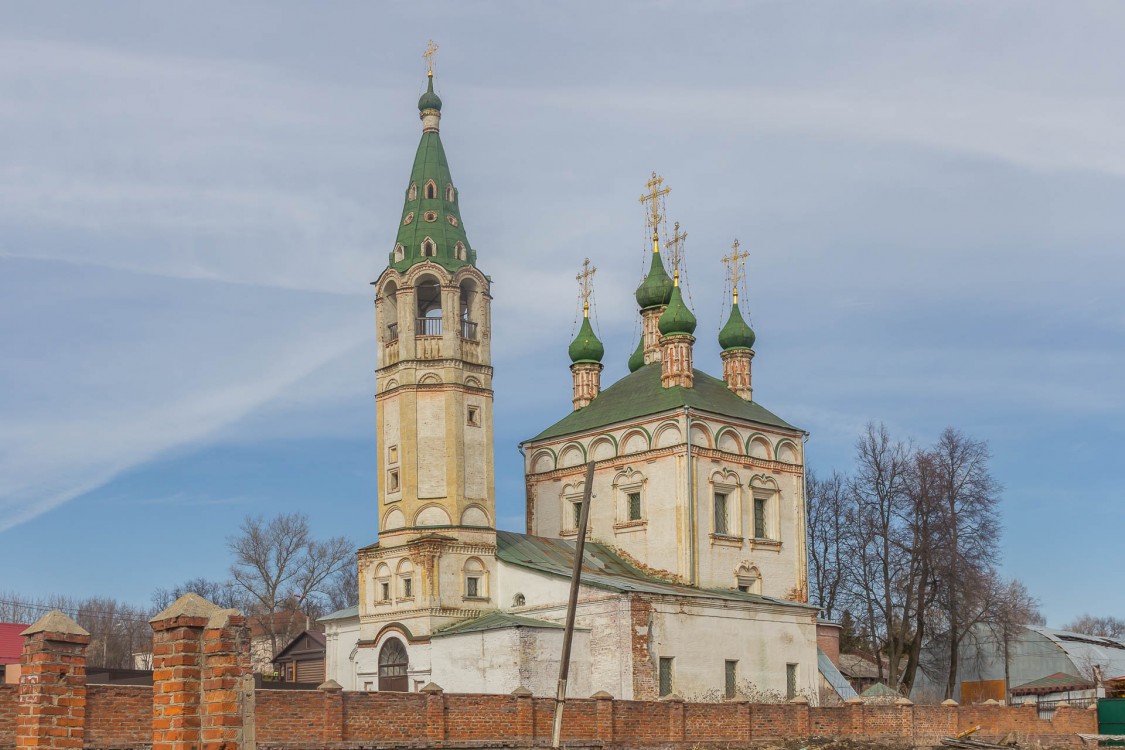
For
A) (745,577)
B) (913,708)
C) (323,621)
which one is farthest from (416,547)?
(913,708)

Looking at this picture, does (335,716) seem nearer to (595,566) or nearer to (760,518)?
(595,566)

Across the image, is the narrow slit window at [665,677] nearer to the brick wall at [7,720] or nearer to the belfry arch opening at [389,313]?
the belfry arch opening at [389,313]

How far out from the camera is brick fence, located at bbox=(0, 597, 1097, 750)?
25.2 feet

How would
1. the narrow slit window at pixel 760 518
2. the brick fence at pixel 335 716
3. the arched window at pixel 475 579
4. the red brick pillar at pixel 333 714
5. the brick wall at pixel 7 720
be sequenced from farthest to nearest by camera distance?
the narrow slit window at pixel 760 518 → the arched window at pixel 475 579 → the red brick pillar at pixel 333 714 → the brick wall at pixel 7 720 → the brick fence at pixel 335 716

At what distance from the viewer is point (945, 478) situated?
149 feet

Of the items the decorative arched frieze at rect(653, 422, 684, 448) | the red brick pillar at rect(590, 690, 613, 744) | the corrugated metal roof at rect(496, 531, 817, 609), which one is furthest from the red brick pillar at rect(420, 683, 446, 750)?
the decorative arched frieze at rect(653, 422, 684, 448)

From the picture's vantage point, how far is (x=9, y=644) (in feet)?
141

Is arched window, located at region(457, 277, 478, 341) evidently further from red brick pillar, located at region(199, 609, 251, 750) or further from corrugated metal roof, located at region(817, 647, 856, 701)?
red brick pillar, located at region(199, 609, 251, 750)

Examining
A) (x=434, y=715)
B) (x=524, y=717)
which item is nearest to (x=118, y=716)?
(x=434, y=715)

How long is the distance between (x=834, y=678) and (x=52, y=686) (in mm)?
33003

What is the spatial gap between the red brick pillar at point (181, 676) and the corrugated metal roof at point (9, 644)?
123 ft

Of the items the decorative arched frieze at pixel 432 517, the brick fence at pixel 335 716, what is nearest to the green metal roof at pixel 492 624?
the decorative arched frieze at pixel 432 517

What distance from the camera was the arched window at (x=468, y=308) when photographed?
115ft

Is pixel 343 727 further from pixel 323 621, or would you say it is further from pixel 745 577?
pixel 745 577
